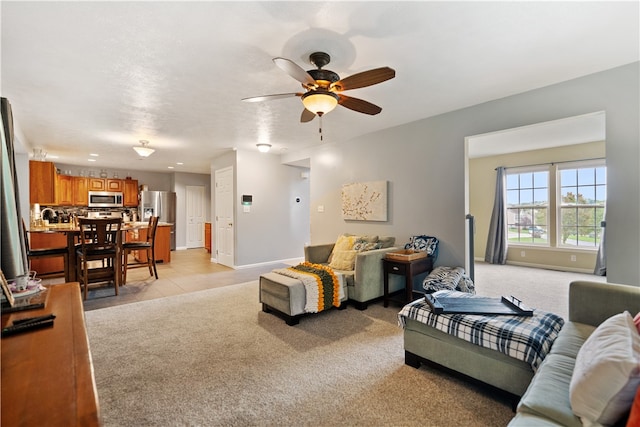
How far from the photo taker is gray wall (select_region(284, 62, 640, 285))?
105 inches

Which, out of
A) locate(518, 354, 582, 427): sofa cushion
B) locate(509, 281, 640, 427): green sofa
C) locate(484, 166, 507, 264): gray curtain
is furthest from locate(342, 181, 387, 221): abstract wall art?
locate(484, 166, 507, 264): gray curtain

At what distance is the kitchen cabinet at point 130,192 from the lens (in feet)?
28.7

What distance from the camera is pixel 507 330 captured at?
1.82 metres

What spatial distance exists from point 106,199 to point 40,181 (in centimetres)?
267

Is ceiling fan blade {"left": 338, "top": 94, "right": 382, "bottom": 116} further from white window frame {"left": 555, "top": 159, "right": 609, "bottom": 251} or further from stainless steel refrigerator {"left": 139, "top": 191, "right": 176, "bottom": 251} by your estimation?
stainless steel refrigerator {"left": 139, "top": 191, "right": 176, "bottom": 251}

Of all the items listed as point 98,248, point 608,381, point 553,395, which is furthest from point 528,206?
point 98,248

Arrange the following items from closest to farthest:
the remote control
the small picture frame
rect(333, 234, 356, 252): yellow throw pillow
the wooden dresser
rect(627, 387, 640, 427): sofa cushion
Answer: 1. the wooden dresser
2. rect(627, 387, 640, 427): sofa cushion
3. the remote control
4. the small picture frame
5. rect(333, 234, 356, 252): yellow throw pillow

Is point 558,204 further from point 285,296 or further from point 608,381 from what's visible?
point 608,381

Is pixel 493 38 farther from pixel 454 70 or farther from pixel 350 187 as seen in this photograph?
pixel 350 187

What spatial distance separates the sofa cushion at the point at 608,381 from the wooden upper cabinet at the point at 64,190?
10.0 meters

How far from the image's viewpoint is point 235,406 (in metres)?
1.85

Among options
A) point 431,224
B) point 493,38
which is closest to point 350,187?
point 431,224

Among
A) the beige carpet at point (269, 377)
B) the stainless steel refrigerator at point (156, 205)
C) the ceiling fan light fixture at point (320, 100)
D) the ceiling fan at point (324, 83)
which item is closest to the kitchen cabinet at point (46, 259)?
the stainless steel refrigerator at point (156, 205)

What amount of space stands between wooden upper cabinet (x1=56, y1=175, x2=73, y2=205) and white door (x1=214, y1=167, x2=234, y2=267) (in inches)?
164
